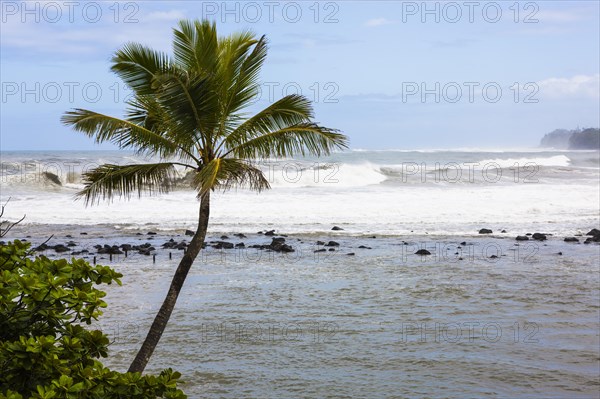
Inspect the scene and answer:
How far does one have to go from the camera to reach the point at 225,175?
9539 mm

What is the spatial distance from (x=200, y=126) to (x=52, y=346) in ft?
18.1

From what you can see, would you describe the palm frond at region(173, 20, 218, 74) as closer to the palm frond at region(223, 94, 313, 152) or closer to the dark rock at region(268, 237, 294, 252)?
the palm frond at region(223, 94, 313, 152)

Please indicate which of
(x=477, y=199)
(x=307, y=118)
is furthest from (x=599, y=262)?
(x=477, y=199)

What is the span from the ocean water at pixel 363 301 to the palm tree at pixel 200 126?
10.0 ft

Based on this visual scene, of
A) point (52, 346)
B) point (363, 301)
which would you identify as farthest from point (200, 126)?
point (363, 301)

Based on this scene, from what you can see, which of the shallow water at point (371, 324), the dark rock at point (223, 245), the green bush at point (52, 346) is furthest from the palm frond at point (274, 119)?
the dark rock at point (223, 245)

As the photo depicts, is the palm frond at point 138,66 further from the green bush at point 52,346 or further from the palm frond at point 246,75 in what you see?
the green bush at point 52,346

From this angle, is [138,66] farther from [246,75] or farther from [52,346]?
[52,346]

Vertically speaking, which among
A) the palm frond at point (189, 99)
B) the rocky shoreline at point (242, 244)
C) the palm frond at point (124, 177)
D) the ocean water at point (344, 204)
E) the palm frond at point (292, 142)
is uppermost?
the palm frond at point (189, 99)

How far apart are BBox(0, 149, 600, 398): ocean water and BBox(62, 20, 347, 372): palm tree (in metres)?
3.06

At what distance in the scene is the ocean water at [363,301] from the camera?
1116 cm

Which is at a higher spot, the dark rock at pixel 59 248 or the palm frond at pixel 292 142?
the palm frond at pixel 292 142

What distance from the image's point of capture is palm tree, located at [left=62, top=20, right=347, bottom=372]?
986 cm

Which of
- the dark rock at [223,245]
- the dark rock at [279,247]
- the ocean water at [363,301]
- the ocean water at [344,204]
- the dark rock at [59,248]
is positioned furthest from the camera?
the ocean water at [344,204]
